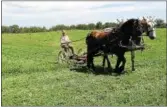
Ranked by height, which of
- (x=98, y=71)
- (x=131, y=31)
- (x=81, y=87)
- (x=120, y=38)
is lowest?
(x=98, y=71)

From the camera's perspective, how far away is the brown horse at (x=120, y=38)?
16812mm

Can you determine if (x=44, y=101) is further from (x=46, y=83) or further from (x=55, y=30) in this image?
(x=55, y=30)

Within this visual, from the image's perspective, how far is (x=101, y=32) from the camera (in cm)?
1869

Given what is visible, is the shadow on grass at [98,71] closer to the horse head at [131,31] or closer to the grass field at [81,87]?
the grass field at [81,87]

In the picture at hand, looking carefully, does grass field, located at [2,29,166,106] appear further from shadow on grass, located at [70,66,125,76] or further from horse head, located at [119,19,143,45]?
horse head, located at [119,19,143,45]

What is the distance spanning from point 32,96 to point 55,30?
4810cm

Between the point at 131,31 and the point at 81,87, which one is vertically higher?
the point at 131,31

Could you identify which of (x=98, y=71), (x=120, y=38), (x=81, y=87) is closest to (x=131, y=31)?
(x=120, y=38)

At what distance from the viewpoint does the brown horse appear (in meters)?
16.8

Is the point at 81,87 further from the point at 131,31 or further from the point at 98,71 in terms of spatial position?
the point at 98,71

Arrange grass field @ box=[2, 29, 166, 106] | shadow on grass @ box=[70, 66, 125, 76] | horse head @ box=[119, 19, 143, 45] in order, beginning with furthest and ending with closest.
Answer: shadow on grass @ box=[70, 66, 125, 76] → horse head @ box=[119, 19, 143, 45] → grass field @ box=[2, 29, 166, 106]

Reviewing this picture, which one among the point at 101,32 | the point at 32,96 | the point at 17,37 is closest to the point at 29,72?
the point at 101,32

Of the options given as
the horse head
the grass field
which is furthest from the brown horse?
the grass field

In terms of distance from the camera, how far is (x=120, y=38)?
17.3m
